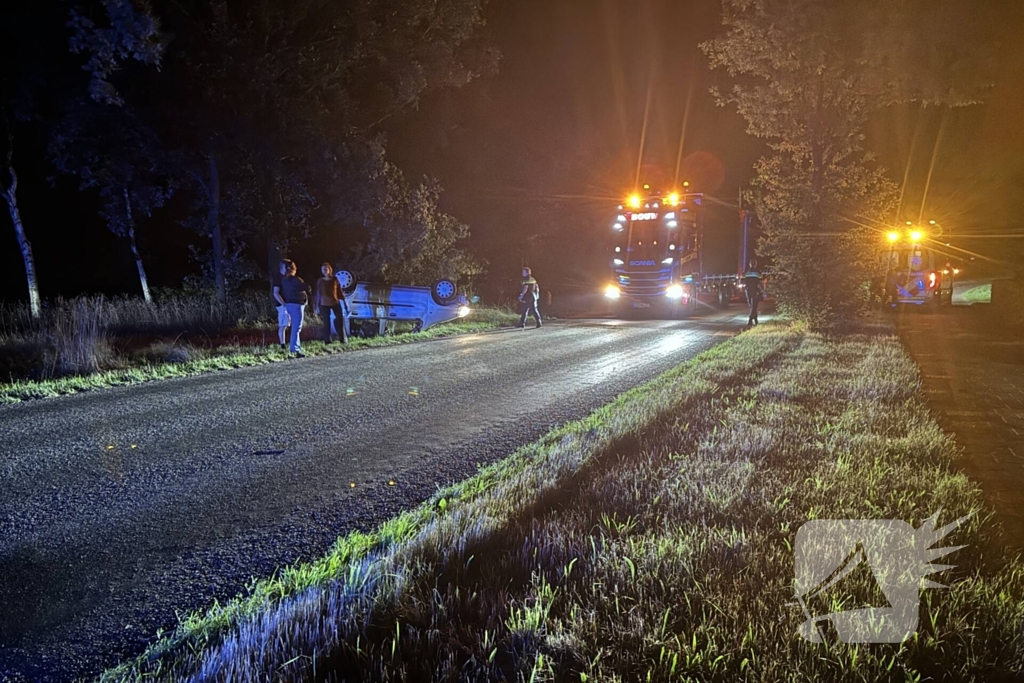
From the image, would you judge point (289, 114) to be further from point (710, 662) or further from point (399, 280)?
point (710, 662)

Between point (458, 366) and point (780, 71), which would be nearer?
point (458, 366)

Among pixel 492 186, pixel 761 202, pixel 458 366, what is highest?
pixel 492 186

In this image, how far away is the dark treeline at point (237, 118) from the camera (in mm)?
17000

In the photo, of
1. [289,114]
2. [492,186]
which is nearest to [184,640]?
[289,114]

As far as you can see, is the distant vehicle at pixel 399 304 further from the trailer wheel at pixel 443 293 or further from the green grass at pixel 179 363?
the green grass at pixel 179 363

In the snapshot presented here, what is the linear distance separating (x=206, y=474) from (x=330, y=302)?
9.50 metres

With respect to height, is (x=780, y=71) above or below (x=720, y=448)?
above

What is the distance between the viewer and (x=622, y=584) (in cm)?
280

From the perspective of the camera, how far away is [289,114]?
19000mm

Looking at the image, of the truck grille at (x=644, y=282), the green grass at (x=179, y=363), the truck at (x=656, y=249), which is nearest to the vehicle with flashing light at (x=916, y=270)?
the truck at (x=656, y=249)

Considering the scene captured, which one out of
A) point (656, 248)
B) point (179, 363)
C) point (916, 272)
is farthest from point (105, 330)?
point (916, 272)

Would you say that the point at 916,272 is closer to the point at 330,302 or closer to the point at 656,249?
the point at 656,249

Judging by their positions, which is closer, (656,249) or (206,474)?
(206,474)

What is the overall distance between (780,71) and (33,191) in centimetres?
2448
